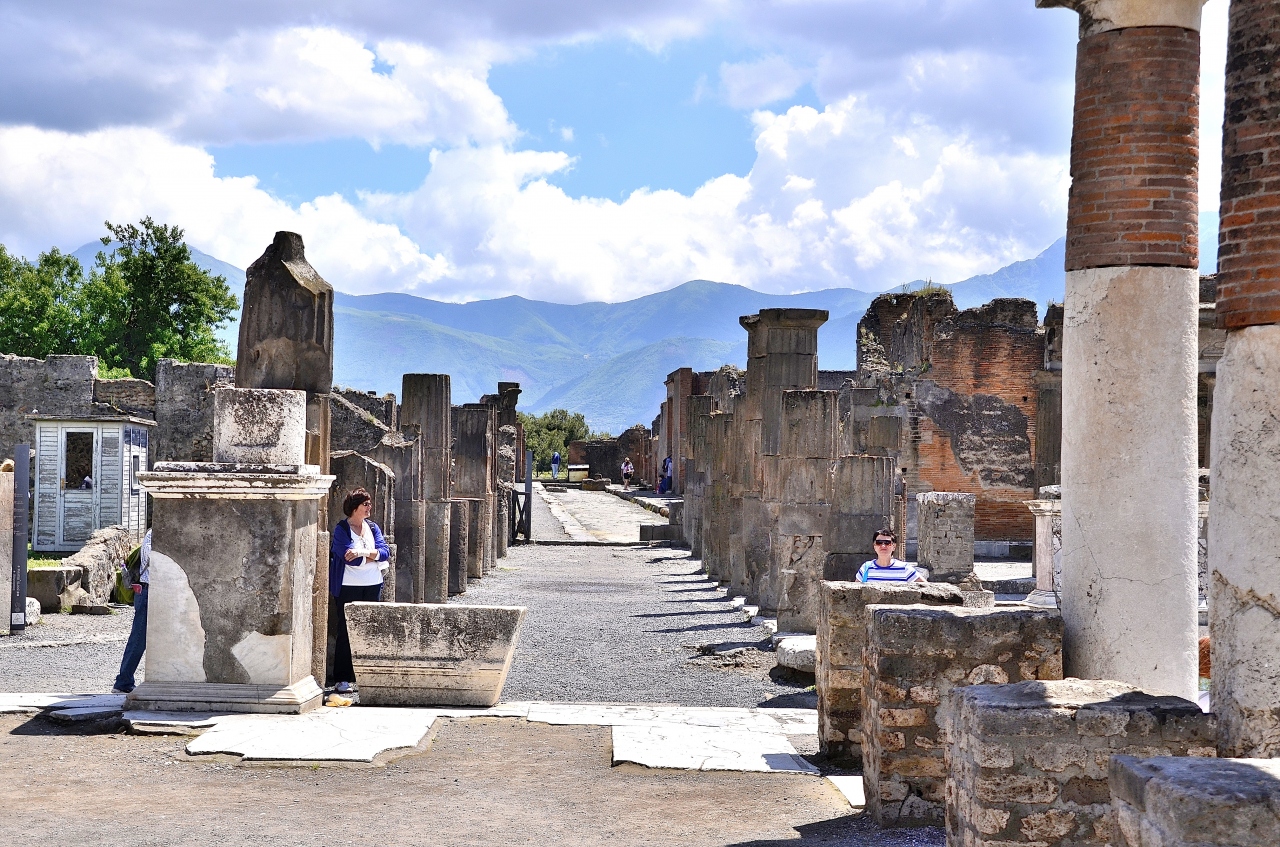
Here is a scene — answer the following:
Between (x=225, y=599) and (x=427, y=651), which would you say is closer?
(x=225, y=599)

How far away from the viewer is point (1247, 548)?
180 inches

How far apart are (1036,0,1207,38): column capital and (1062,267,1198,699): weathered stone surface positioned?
1144 millimetres

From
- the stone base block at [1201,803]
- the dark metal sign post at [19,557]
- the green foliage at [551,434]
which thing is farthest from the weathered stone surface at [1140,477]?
the green foliage at [551,434]

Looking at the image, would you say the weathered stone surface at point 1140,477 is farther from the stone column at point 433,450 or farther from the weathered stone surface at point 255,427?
the stone column at point 433,450

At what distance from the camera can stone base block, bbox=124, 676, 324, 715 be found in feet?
25.3

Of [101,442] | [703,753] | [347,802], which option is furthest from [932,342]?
[347,802]

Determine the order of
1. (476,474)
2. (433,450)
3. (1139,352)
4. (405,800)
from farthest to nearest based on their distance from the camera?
(476,474) < (433,450) < (405,800) < (1139,352)

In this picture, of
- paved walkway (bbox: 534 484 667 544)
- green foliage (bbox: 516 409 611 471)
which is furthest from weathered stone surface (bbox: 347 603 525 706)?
green foliage (bbox: 516 409 611 471)

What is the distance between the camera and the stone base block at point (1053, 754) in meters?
4.73

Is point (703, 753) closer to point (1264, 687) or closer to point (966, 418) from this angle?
point (1264, 687)

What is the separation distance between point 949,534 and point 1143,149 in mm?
13713

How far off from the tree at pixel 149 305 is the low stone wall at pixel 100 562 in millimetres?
25650

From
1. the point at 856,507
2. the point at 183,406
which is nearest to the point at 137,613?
the point at 856,507

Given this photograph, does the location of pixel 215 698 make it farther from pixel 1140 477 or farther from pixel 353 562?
pixel 1140 477
